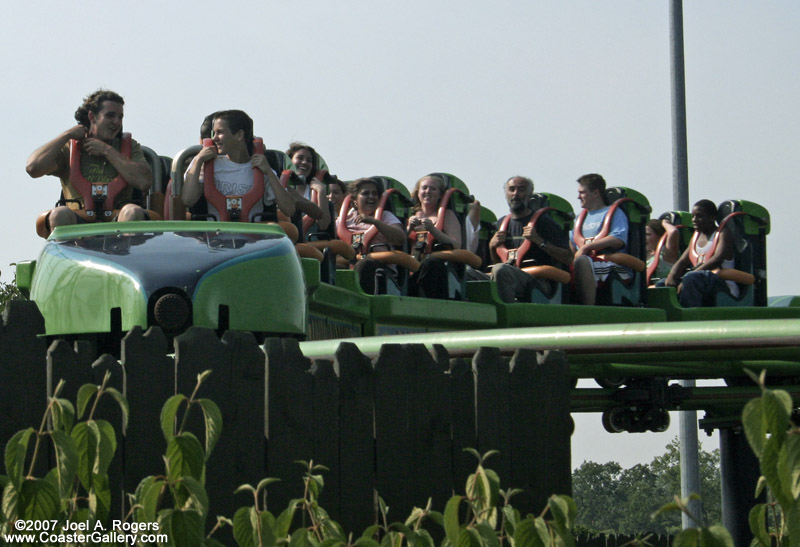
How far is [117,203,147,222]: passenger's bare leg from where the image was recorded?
673 centimetres

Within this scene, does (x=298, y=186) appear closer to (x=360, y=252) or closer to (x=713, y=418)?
(x=360, y=252)

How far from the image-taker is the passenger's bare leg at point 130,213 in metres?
6.73

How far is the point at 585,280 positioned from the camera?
392 inches

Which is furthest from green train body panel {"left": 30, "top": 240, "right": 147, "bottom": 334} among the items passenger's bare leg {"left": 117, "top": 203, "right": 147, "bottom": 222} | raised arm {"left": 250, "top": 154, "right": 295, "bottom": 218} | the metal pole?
the metal pole

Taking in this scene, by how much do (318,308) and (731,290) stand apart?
4457 millimetres

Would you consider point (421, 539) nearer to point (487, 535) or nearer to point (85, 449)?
point (487, 535)

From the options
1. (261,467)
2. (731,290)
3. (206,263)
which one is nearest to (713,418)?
(731,290)

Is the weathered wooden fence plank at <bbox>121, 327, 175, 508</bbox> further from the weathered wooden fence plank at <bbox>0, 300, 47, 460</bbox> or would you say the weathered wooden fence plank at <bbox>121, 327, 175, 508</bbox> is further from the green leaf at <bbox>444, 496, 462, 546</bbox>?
the green leaf at <bbox>444, 496, 462, 546</bbox>

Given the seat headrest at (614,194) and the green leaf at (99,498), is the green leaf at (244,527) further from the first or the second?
the seat headrest at (614,194)

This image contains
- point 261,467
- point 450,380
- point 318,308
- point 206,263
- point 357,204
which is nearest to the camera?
point 261,467

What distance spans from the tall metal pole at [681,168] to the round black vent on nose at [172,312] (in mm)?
7927

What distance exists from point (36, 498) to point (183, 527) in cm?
25

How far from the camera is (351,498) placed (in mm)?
3754

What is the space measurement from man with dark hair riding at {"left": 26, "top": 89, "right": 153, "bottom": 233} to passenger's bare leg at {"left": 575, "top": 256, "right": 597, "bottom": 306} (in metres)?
3.73
